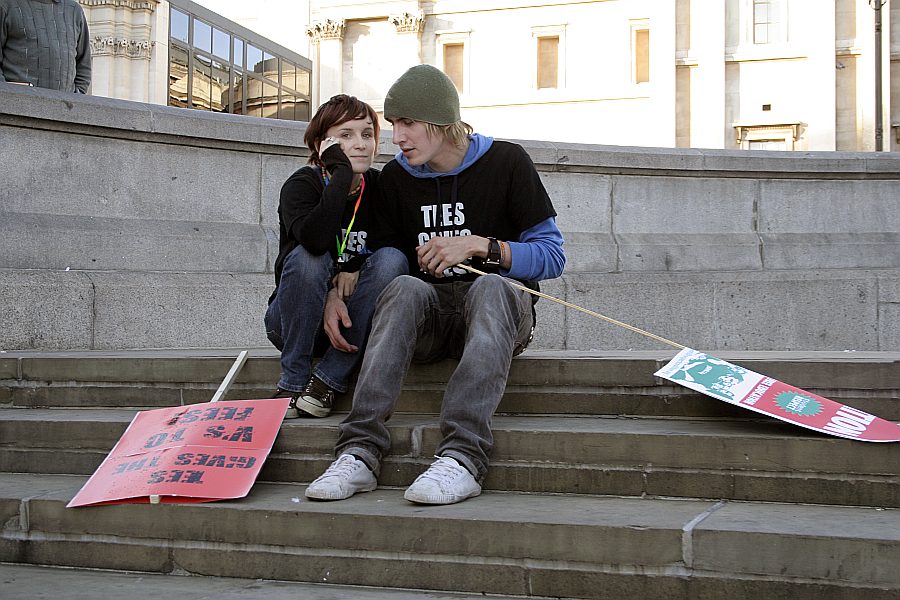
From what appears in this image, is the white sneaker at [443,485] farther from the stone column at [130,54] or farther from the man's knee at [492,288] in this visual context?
the stone column at [130,54]

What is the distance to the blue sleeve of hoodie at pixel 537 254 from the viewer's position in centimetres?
386

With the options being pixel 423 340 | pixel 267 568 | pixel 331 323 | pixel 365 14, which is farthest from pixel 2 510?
pixel 365 14

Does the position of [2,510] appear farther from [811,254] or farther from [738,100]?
[738,100]

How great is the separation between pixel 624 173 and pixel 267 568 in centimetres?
500

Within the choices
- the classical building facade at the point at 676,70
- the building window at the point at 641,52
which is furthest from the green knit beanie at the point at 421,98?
the building window at the point at 641,52

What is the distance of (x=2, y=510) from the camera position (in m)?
3.53

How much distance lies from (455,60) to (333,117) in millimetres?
37250

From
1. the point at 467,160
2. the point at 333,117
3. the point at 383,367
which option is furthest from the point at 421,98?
the point at 383,367

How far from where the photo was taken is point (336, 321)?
3.92m

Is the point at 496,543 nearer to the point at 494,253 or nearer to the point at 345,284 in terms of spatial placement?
the point at 494,253

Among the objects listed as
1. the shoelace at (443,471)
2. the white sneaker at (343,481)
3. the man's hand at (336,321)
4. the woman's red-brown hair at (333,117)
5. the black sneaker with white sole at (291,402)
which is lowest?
the white sneaker at (343,481)

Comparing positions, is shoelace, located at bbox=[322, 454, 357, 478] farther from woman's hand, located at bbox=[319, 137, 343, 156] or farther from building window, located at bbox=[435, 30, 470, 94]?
building window, located at bbox=[435, 30, 470, 94]

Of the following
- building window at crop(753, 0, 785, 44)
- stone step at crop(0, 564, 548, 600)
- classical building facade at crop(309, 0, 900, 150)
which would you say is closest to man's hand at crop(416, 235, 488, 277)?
stone step at crop(0, 564, 548, 600)

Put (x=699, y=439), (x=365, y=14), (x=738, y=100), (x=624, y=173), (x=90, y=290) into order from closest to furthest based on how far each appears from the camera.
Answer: (x=699, y=439) < (x=90, y=290) < (x=624, y=173) < (x=738, y=100) < (x=365, y=14)
